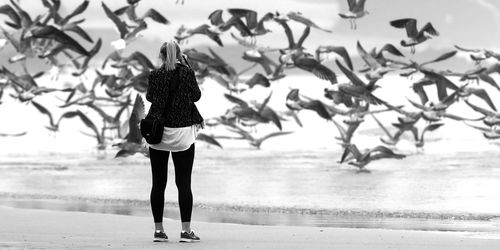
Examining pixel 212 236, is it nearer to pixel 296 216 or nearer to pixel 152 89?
pixel 152 89

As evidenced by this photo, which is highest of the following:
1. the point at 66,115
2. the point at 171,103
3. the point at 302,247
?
the point at 66,115

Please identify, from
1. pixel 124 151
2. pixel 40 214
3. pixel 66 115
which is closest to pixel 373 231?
pixel 40 214

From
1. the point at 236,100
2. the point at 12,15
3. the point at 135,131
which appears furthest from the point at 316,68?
the point at 12,15

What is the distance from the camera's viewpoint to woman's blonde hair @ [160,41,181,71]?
594cm

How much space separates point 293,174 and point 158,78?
5843 millimetres

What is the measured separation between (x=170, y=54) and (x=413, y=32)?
689 centimetres

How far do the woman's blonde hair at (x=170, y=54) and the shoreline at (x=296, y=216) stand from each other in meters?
1.47

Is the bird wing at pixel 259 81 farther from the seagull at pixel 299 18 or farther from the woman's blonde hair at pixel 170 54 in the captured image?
the woman's blonde hair at pixel 170 54

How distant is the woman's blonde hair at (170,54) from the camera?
594 centimetres

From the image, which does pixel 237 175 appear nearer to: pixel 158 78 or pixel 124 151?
pixel 124 151

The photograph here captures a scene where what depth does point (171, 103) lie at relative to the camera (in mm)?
5973

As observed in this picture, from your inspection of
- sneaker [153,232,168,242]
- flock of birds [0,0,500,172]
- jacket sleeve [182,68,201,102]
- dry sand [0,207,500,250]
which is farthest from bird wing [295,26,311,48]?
sneaker [153,232,168,242]

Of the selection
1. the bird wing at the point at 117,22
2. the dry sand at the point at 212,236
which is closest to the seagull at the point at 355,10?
the bird wing at the point at 117,22

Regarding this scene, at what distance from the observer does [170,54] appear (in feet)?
19.5
